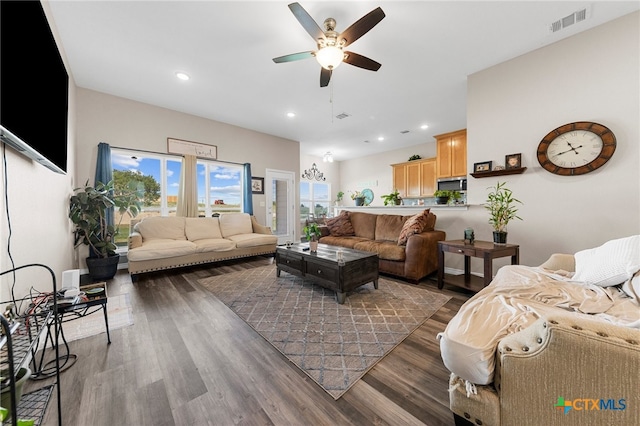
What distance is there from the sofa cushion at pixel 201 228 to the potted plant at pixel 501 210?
14.5ft

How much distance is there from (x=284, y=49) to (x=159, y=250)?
10.6ft

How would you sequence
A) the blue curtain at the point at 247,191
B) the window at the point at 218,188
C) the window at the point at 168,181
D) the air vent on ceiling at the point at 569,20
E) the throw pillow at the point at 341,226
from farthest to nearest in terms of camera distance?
the blue curtain at the point at 247,191 → the window at the point at 218,188 → the throw pillow at the point at 341,226 → the window at the point at 168,181 → the air vent on ceiling at the point at 569,20

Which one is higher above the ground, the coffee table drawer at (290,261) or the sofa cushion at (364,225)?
the sofa cushion at (364,225)

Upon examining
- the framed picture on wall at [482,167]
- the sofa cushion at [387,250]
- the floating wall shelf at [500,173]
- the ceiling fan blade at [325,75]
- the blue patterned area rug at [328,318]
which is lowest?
the blue patterned area rug at [328,318]

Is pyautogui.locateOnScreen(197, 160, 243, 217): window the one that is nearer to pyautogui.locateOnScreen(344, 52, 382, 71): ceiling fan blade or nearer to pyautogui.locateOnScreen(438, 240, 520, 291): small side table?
pyautogui.locateOnScreen(344, 52, 382, 71): ceiling fan blade

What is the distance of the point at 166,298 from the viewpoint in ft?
8.71

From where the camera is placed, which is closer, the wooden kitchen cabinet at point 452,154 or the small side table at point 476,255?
the small side table at point 476,255

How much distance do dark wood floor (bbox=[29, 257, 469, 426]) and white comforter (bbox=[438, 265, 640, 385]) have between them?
457 millimetres

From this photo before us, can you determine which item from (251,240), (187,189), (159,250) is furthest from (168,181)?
(251,240)

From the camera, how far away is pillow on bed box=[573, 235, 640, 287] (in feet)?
4.55

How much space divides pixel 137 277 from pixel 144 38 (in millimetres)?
3113

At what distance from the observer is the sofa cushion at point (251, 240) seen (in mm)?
4199

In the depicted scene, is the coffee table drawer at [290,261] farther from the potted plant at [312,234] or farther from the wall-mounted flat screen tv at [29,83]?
the wall-mounted flat screen tv at [29,83]

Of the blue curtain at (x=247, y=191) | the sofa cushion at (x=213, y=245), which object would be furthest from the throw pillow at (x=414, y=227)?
the blue curtain at (x=247, y=191)
